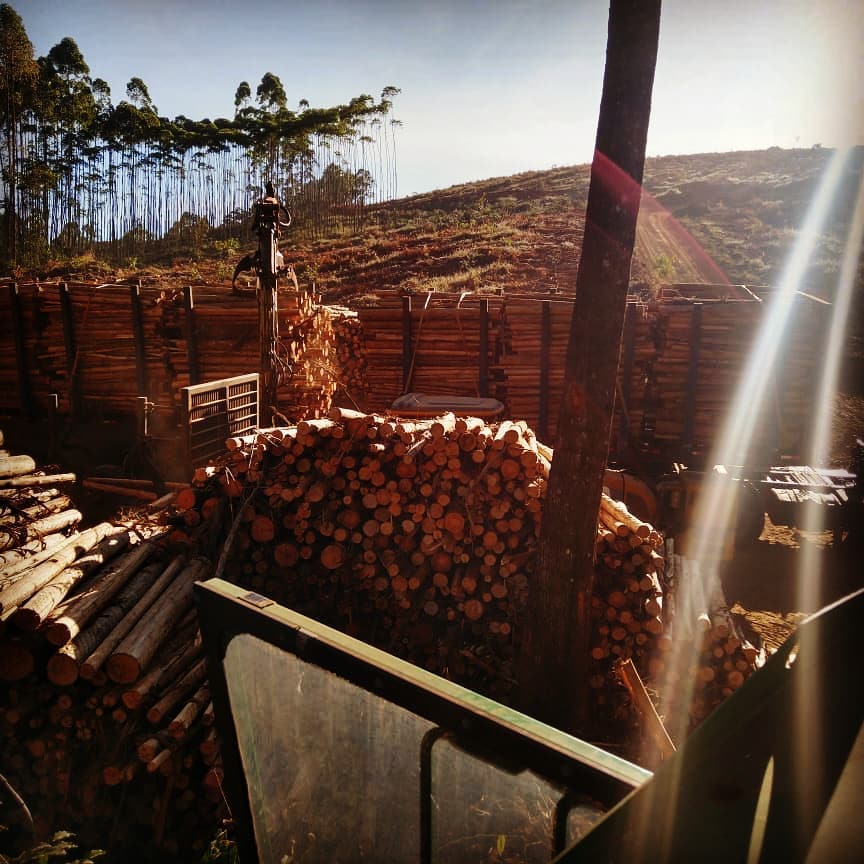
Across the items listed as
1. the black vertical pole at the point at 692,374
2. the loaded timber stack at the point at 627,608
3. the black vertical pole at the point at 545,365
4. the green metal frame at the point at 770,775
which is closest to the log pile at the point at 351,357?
the black vertical pole at the point at 545,365

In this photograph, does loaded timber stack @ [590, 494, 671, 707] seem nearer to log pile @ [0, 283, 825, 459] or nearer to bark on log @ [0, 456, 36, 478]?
bark on log @ [0, 456, 36, 478]

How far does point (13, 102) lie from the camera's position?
31375mm

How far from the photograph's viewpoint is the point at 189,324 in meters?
10.7

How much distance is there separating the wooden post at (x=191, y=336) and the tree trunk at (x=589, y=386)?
29.3 feet

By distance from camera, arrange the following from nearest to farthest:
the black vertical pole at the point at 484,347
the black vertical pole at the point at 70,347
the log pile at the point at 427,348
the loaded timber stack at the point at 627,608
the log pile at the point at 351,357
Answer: the loaded timber stack at the point at 627,608 → the black vertical pole at the point at 484,347 → the log pile at the point at 427,348 → the black vertical pole at the point at 70,347 → the log pile at the point at 351,357

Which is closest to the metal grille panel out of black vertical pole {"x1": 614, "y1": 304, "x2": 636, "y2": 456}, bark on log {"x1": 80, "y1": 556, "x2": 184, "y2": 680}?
bark on log {"x1": 80, "y1": 556, "x2": 184, "y2": 680}

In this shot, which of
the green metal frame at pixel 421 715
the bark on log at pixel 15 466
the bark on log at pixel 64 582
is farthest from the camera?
the bark on log at pixel 15 466

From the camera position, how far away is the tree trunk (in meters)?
3.26

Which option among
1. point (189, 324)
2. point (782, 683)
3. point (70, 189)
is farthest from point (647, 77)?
point (70, 189)

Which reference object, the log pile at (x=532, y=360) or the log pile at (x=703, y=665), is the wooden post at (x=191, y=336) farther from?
the log pile at (x=703, y=665)

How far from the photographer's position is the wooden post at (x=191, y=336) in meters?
10.7

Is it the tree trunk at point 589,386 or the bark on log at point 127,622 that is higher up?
the tree trunk at point 589,386

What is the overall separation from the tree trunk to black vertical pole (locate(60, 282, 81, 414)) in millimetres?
10906

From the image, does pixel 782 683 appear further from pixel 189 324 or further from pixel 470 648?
pixel 189 324
